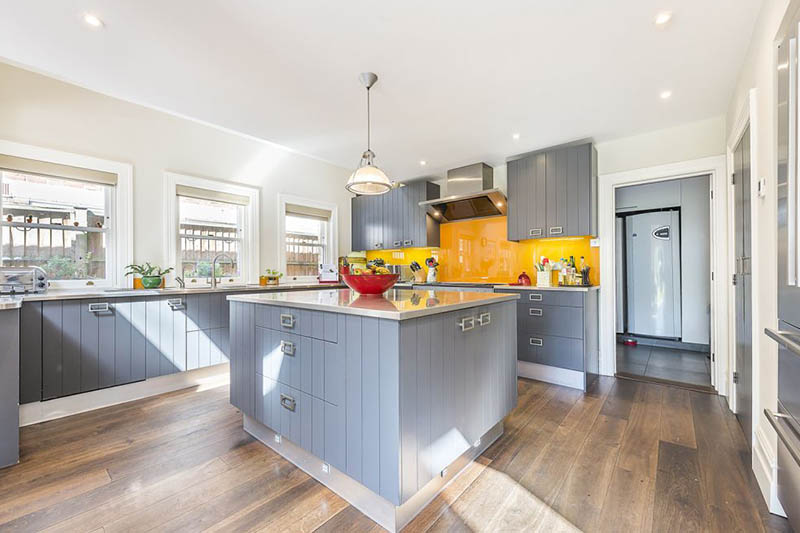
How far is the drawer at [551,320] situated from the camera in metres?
3.10

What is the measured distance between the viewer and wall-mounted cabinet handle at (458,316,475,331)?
1674mm

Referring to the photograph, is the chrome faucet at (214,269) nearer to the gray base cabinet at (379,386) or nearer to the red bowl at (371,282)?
the gray base cabinet at (379,386)

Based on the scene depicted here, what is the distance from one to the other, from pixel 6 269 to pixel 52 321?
0.50 m

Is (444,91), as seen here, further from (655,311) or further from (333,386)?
(655,311)

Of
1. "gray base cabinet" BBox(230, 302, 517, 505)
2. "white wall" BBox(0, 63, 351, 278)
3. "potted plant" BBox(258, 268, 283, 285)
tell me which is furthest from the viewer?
"potted plant" BBox(258, 268, 283, 285)

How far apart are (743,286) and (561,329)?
130 centimetres

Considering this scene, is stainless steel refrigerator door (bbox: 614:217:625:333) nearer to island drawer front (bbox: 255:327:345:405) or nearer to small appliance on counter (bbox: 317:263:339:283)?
small appliance on counter (bbox: 317:263:339:283)

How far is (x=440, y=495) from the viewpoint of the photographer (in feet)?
5.16

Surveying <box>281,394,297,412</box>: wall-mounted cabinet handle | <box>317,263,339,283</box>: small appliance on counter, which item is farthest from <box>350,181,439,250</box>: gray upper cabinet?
<box>281,394,297,412</box>: wall-mounted cabinet handle

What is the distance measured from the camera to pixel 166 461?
1.86 meters

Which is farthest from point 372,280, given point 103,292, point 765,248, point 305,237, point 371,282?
point 305,237

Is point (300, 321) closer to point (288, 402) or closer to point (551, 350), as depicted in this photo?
point (288, 402)

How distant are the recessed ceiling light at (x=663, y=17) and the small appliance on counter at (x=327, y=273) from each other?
12.9ft

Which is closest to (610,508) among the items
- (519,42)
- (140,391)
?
(519,42)
